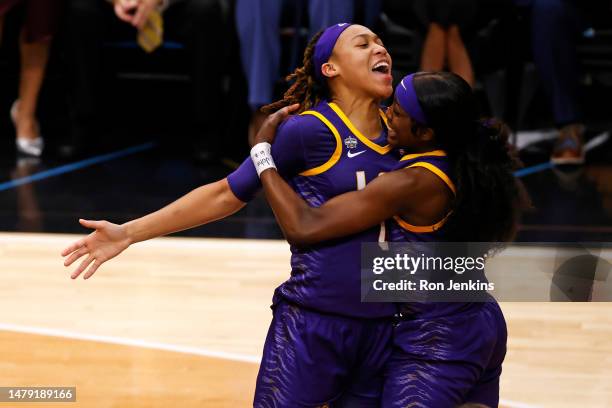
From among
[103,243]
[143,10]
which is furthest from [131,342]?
[143,10]

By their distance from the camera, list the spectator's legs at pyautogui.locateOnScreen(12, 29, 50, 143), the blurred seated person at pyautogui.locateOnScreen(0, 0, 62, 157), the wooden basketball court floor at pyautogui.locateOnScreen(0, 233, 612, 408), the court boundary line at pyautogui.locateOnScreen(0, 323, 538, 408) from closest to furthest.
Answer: the wooden basketball court floor at pyautogui.locateOnScreen(0, 233, 612, 408) → the court boundary line at pyautogui.locateOnScreen(0, 323, 538, 408) → the blurred seated person at pyautogui.locateOnScreen(0, 0, 62, 157) → the spectator's legs at pyautogui.locateOnScreen(12, 29, 50, 143)

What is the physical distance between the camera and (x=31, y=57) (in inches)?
258

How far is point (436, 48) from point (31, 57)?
2298mm

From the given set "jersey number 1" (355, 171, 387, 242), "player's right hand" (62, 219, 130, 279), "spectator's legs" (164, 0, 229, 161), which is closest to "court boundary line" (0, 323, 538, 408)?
"player's right hand" (62, 219, 130, 279)

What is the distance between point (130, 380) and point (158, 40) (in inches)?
119

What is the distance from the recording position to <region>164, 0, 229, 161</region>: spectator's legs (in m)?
6.30

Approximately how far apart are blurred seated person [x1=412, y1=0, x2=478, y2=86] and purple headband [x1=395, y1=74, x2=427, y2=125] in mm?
3453

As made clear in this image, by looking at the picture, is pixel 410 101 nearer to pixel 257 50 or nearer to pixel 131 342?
pixel 131 342

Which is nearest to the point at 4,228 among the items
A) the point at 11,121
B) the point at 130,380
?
the point at 130,380

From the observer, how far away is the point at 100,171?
630 centimetres

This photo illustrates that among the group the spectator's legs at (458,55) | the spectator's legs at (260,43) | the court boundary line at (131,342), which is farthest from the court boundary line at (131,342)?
the spectator's legs at (458,55)

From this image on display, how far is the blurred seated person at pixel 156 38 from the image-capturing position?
629cm

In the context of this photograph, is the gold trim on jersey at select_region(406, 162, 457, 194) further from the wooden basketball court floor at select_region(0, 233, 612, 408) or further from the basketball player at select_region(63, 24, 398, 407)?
the wooden basketball court floor at select_region(0, 233, 612, 408)

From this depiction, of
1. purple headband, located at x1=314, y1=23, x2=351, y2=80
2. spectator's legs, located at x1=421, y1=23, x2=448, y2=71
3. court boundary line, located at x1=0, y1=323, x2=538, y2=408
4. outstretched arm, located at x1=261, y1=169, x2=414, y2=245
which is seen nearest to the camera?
outstretched arm, located at x1=261, y1=169, x2=414, y2=245
